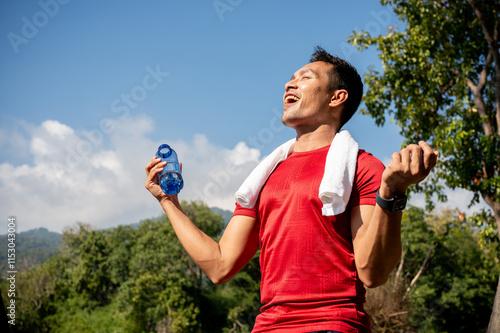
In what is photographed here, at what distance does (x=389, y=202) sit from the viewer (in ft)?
4.77

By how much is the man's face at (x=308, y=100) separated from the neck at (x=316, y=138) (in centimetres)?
4

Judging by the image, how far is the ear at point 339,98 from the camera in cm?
218

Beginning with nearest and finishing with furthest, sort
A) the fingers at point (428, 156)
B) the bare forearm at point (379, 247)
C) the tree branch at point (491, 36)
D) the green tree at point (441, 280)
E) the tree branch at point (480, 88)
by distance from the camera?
the fingers at point (428, 156)
the bare forearm at point (379, 247)
the tree branch at point (491, 36)
the tree branch at point (480, 88)
the green tree at point (441, 280)

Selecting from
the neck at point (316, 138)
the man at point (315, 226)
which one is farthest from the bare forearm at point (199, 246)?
the neck at point (316, 138)

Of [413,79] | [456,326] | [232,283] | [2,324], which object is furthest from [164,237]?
[2,324]

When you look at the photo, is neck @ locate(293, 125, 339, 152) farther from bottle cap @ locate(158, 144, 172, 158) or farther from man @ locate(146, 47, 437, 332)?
bottle cap @ locate(158, 144, 172, 158)

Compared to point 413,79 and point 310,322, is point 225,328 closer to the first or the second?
point 413,79

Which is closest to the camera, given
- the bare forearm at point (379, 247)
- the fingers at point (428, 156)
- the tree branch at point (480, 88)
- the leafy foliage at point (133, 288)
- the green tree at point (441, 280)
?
the fingers at point (428, 156)

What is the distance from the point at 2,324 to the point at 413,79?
10.5 meters

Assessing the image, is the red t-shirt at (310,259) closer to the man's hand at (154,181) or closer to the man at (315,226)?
the man at (315,226)

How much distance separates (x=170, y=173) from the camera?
7.24ft

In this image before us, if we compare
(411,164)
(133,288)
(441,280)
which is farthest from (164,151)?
(441,280)

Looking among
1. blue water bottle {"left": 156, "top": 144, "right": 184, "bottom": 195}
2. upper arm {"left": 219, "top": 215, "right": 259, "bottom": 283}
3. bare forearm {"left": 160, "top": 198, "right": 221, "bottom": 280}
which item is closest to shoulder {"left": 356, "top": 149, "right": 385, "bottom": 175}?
upper arm {"left": 219, "top": 215, "right": 259, "bottom": 283}

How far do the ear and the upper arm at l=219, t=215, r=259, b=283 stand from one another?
696 millimetres
